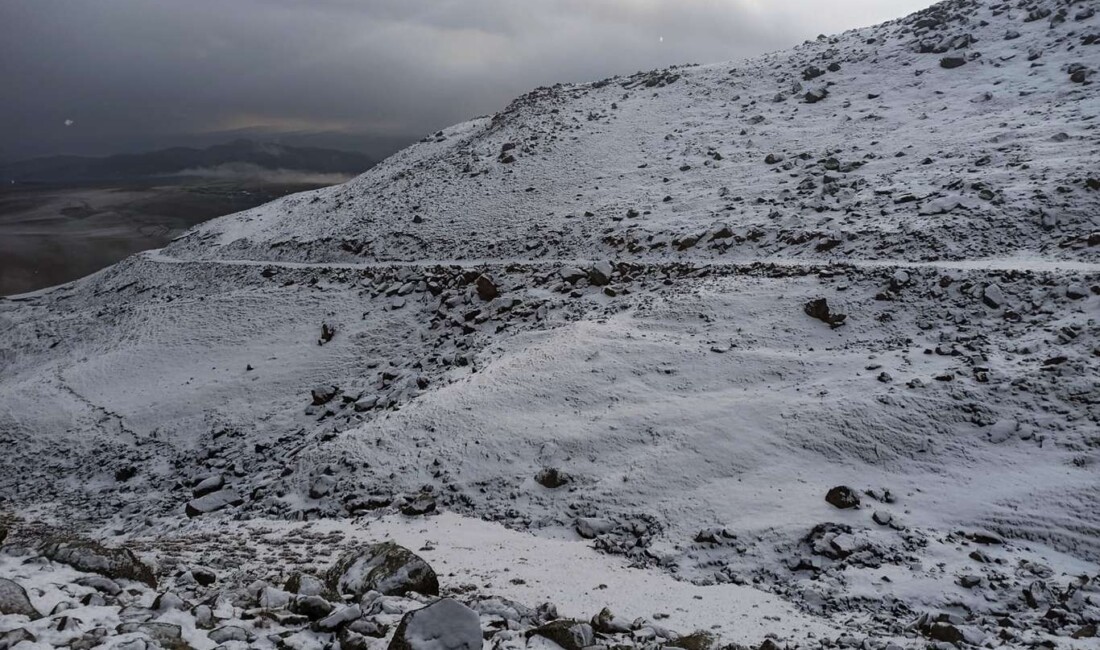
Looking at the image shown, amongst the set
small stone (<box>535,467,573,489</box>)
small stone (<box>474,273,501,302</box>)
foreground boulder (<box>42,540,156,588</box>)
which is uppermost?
small stone (<box>474,273,501,302</box>)

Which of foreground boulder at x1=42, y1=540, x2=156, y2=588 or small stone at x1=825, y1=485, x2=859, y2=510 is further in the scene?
small stone at x1=825, y1=485, x2=859, y2=510

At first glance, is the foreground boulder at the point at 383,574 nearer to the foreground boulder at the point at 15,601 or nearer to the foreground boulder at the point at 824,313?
the foreground boulder at the point at 15,601

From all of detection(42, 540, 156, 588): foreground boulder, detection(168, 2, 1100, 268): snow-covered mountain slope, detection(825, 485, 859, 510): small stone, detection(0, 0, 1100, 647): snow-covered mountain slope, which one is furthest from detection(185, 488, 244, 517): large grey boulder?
detection(168, 2, 1100, 268): snow-covered mountain slope

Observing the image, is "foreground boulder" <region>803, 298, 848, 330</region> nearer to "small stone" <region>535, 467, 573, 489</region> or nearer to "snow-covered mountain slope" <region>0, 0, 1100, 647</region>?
"snow-covered mountain slope" <region>0, 0, 1100, 647</region>

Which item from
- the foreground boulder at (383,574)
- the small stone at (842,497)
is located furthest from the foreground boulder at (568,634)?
the small stone at (842,497)

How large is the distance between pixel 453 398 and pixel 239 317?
1814 cm

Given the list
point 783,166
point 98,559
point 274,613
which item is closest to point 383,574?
point 274,613

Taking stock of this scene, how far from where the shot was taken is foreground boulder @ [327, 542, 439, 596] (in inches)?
303

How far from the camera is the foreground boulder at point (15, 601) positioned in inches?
221

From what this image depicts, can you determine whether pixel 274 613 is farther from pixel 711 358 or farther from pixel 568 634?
pixel 711 358

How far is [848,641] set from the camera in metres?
7.42

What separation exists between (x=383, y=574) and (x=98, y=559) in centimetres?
338

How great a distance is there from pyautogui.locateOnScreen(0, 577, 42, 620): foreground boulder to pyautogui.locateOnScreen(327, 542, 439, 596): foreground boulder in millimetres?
3211

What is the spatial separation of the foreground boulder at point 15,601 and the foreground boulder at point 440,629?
354cm
